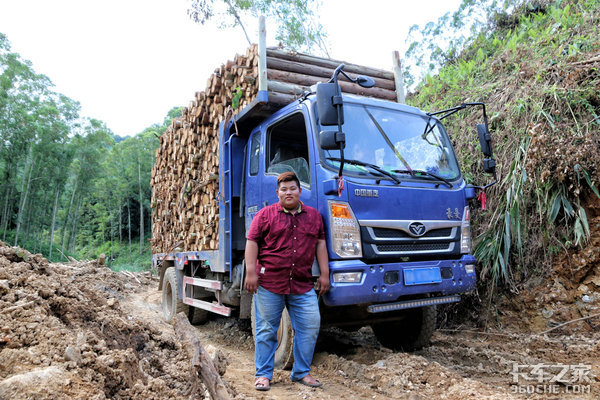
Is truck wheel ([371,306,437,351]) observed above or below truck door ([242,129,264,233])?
below

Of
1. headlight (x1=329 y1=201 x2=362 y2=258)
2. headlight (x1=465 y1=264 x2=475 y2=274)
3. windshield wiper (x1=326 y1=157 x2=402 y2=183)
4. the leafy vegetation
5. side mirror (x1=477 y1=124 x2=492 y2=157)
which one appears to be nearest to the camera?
headlight (x1=329 y1=201 x2=362 y2=258)

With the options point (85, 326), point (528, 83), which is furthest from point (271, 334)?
point (528, 83)

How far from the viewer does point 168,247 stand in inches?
283

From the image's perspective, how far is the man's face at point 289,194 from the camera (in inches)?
135

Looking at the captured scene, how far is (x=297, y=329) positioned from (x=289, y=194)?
1.11 metres

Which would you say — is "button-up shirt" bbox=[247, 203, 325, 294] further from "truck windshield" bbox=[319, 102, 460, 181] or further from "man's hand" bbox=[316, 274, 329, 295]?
"truck windshield" bbox=[319, 102, 460, 181]

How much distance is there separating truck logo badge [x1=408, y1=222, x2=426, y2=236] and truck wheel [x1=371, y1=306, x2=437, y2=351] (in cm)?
110

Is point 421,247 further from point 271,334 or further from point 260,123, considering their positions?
point 260,123

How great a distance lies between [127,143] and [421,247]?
33356mm

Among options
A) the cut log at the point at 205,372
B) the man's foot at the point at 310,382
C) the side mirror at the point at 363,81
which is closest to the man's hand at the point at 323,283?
the man's foot at the point at 310,382

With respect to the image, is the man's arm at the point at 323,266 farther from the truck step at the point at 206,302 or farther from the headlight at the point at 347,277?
the truck step at the point at 206,302

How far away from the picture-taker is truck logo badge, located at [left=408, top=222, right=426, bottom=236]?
3.81m

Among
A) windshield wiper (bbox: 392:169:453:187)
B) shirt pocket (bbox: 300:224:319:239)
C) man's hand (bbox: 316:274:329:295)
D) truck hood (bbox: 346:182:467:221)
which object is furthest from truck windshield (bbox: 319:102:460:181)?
man's hand (bbox: 316:274:329:295)

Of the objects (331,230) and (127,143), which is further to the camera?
(127,143)
